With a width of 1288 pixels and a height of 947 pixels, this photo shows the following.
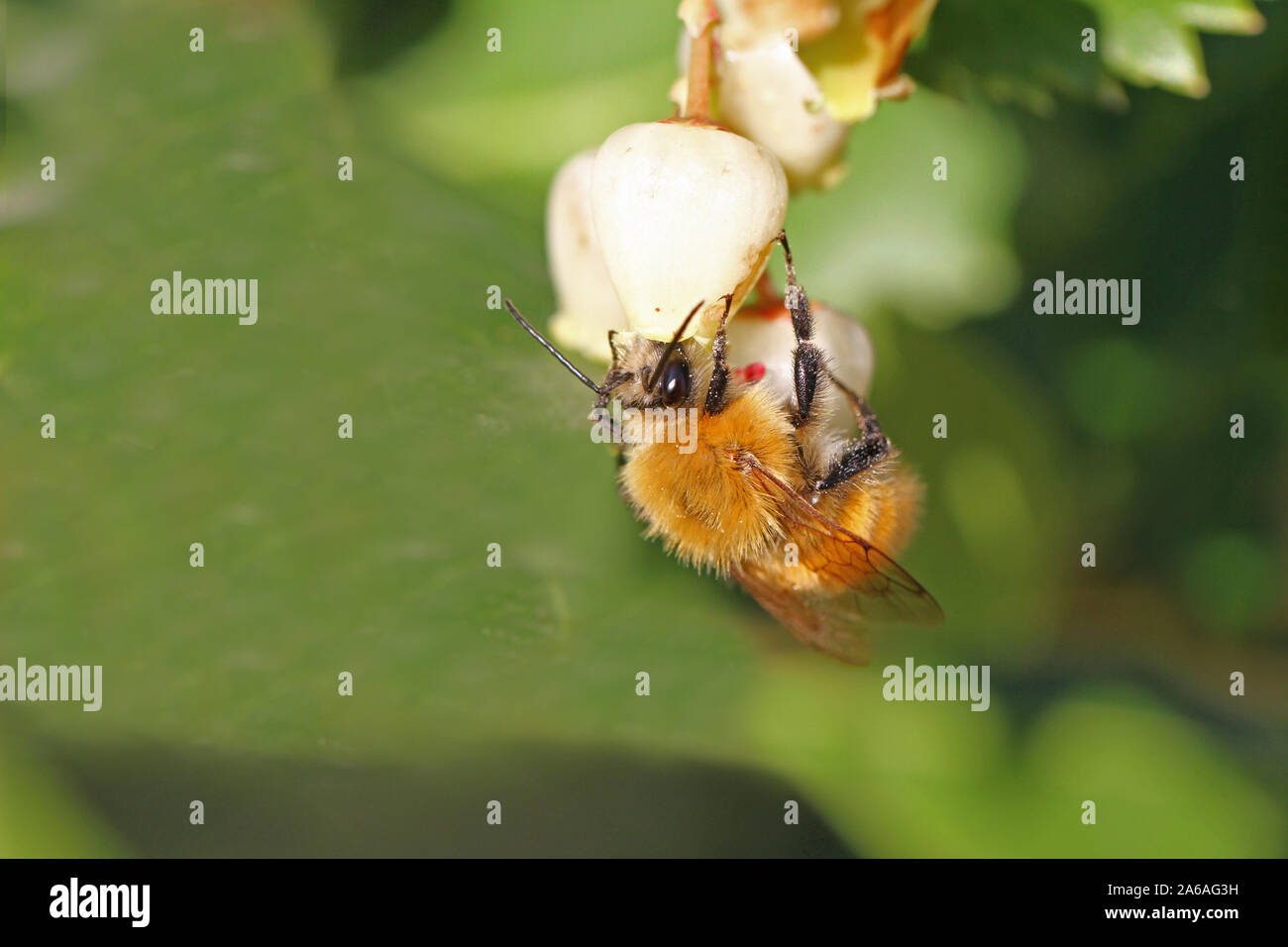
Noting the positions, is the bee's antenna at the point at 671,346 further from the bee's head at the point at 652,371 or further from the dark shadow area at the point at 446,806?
the dark shadow area at the point at 446,806

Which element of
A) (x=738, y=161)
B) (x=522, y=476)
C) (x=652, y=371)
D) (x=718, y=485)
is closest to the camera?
(x=738, y=161)

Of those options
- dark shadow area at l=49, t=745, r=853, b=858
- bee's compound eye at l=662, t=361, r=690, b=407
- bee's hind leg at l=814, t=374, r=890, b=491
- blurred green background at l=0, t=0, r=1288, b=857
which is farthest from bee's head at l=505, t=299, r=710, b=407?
dark shadow area at l=49, t=745, r=853, b=858

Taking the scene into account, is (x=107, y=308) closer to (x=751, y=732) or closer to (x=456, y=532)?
(x=456, y=532)

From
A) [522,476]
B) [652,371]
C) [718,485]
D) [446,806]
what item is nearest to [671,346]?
[652,371]

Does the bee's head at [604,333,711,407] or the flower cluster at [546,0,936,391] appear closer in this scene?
the flower cluster at [546,0,936,391]

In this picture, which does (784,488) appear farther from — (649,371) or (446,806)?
(446,806)

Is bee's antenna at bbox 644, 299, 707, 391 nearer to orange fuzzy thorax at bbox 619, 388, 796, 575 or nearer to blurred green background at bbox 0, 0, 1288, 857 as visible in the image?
orange fuzzy thorax at bbox 619, 388, 796, 575
